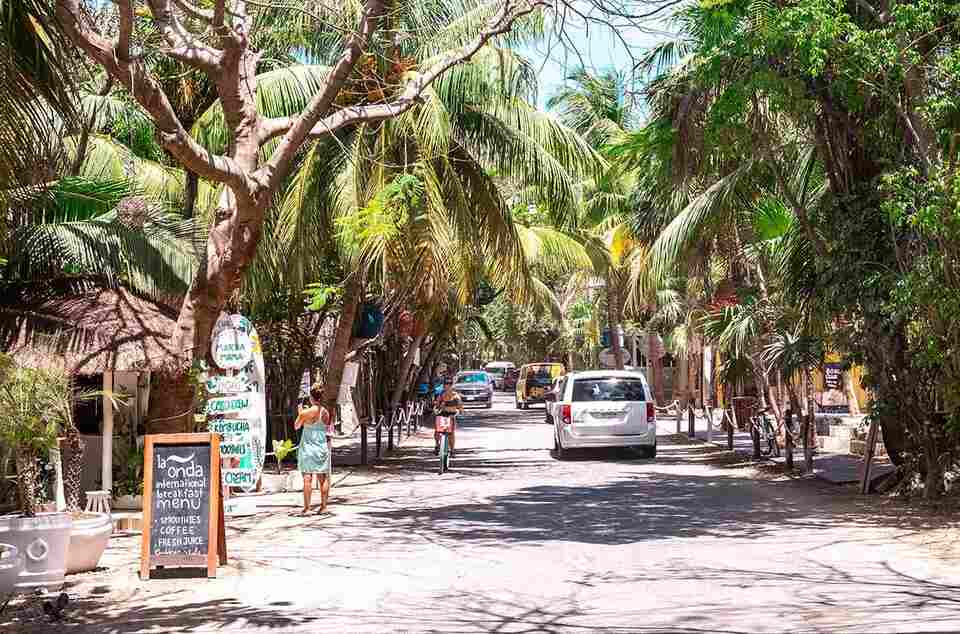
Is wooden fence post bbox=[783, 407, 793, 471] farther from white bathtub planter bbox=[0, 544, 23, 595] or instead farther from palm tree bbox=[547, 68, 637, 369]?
white bathtub planter bbox=[0, 544, 23, 595]

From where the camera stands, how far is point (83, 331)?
14195 millimetres

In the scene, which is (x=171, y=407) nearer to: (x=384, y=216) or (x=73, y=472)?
(x=73, y=472)

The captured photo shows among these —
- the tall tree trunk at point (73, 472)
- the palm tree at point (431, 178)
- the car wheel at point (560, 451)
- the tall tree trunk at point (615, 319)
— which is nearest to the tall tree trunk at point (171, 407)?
the tall tree trunk at point (73, 472)

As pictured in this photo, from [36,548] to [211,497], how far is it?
2.11 metres

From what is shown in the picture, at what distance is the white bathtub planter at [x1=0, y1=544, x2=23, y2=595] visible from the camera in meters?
8.10

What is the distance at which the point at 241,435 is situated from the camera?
44.2 feet

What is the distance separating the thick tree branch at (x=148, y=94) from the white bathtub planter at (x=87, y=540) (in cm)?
324

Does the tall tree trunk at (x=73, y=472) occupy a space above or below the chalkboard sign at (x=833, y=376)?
below

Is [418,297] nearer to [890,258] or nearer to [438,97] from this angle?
[438,97]

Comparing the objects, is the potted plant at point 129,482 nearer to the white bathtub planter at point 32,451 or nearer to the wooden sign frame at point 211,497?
the wooden sign frame at point 211,497

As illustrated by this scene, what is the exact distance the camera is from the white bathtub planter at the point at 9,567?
810 centimetres

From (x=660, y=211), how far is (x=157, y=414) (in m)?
13.9

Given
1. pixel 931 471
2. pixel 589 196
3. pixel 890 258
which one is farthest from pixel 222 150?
pixel 589 196

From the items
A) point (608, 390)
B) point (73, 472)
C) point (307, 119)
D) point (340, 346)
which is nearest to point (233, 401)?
point (73, 472)
